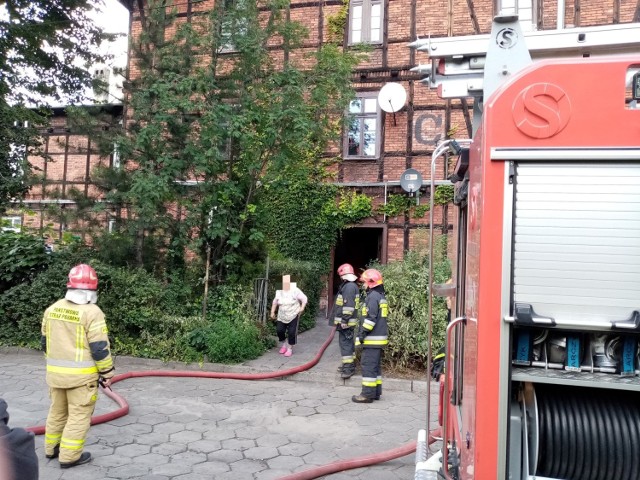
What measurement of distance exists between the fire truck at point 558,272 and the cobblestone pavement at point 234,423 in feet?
8.01

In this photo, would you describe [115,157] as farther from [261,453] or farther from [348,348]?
[261,453]

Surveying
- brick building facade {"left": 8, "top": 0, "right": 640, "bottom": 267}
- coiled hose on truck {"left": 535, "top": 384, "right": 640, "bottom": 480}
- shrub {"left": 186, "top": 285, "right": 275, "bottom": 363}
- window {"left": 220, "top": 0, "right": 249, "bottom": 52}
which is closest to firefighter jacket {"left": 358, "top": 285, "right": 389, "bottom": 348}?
shrub {"left": 186, "top": 285, "right": 275, "bottom": 363}

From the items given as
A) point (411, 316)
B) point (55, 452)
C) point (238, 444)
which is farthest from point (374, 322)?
point (55, 452)

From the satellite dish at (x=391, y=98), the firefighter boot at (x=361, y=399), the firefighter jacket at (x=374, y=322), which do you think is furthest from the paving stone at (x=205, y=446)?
the satellite dish at (x=391, y=98)

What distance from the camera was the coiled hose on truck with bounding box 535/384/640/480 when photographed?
2107mm

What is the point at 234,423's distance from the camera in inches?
221

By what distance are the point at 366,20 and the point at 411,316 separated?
9.29 meters

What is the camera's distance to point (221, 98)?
29.2ft

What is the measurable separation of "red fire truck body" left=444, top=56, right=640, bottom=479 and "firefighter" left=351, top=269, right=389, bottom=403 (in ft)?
14.4

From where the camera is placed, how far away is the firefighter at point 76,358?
425 cm

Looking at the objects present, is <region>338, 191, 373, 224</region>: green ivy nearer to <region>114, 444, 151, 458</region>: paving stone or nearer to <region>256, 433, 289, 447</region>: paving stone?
<region>256, 433, 289, 447</region>: paving stone

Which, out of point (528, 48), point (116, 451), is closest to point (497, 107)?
point (528, 48)

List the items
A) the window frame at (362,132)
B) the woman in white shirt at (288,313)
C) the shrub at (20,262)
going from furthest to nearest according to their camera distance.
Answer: the window frame at (362,132) → the shrub at (20,262) → the woman in white shirt at (288,313)

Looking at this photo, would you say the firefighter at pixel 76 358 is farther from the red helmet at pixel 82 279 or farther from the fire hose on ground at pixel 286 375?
the fire hose on ground at pixel 286 375
